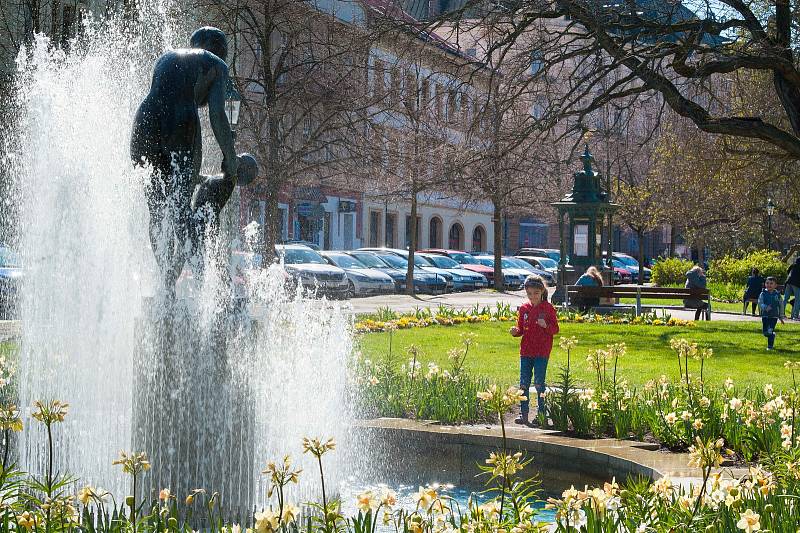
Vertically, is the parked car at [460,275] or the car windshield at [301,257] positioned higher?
the car windshield at [301,257]

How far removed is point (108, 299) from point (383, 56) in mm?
37428

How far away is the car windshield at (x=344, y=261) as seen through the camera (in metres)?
34.5

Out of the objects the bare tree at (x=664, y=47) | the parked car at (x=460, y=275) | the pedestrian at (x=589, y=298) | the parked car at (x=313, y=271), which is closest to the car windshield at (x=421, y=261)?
the parked car at (x=460, y=275)

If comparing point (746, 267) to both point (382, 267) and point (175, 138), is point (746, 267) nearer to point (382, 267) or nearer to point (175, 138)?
point (382, 267)

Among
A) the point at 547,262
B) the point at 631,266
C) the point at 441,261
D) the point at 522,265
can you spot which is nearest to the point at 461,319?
the point at 441,261

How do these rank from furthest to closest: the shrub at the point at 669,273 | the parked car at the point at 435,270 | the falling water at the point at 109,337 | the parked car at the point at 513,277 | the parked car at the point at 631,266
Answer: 1. the parked car at the point at 631,266
2. the parked car at the point at 513,277
3. the shrub at the point at 669,273
4. the parked car at the point at 435,270
5. the falling water at the point at 109,337

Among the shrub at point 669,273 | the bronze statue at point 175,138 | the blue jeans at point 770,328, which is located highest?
the bronze statue at point 175,138

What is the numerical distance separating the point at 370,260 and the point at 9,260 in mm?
16402

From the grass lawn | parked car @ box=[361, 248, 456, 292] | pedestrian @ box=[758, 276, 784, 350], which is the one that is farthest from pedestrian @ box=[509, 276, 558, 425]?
parked car @ box=[361, 248, 456, 292]

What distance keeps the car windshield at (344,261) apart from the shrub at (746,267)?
1245cm

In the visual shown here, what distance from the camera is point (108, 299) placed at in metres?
8.58

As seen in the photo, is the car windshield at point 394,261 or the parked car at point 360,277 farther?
the car windshield at point 394,261

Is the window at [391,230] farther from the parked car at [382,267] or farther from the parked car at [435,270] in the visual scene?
the parked car at [382,267]

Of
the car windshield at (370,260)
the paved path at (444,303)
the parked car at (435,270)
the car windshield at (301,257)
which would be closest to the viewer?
the paved path at (444,303)
